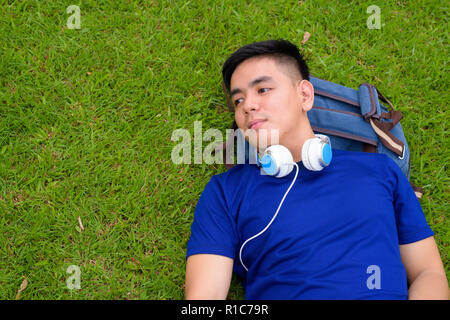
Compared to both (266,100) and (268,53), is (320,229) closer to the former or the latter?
(266,100)

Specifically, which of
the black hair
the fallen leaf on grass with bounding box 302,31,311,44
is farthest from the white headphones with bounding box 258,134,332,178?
the fallen leaf on grass with bounding box 302,31,311,44

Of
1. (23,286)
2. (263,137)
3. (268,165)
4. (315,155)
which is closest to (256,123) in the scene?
(263,137)

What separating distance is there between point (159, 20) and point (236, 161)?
1.79 m

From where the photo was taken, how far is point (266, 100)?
9.42 feet

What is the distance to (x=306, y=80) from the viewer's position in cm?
312

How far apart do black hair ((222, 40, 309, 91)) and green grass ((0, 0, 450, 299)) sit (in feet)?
2.35

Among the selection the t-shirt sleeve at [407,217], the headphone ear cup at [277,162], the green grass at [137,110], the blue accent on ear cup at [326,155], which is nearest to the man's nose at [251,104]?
the headphone ear cup at [277,162]

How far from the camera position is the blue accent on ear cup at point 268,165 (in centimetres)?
272

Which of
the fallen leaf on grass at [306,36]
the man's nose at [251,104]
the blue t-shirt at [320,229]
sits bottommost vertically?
the blue t-shirt at [320,229]

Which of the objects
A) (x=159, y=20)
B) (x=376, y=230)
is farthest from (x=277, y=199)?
(x=159, y=20)

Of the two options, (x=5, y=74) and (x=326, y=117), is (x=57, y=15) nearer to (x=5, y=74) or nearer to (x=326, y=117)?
(x=5, y=74)

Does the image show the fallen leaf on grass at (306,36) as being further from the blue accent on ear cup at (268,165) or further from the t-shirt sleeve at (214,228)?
the t-shirt sleeve at (214,228)

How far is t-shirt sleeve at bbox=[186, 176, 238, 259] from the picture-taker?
263 cm

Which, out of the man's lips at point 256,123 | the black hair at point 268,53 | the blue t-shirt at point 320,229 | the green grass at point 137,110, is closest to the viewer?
the blue t-shirt at point 320,229
